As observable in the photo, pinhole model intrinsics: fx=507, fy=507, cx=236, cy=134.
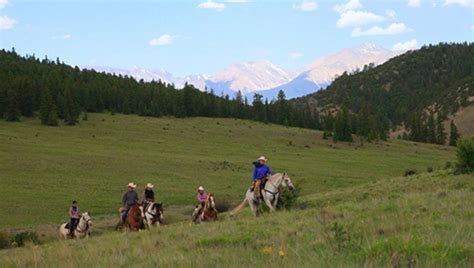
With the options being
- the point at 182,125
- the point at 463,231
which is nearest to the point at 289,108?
the point at 182,125

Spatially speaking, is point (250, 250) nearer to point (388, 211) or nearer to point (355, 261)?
point (355, 261)

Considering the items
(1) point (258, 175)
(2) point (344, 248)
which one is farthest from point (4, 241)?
(2) point (344, 248)

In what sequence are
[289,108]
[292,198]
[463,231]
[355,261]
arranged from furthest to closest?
[289,108] < [292,198] < [463,231] < [355,261]

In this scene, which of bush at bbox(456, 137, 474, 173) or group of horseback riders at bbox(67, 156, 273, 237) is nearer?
group of horseback riders at bbox(67, 156, 273, 237)

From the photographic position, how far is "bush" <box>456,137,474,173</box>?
89.0 feet

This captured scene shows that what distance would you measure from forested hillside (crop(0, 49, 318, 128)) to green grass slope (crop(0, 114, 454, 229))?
487cm

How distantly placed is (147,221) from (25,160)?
1643 inches

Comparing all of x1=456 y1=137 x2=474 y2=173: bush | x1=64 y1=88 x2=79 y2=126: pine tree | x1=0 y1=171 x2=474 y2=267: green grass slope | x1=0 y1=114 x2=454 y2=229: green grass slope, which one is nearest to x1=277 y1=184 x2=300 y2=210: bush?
x1=0 y1=171 x2=474 y2=267: green grass slope

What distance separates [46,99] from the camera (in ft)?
330

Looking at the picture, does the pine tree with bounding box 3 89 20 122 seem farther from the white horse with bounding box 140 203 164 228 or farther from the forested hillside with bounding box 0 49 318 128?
the white horse with bounding box 140 203 164 228

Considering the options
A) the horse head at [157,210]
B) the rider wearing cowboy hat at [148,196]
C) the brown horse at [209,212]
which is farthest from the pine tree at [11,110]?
the brown horse at [209,212]

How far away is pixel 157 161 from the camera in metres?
66.8

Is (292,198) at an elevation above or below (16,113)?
below

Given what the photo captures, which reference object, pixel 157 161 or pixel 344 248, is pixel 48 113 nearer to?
pixel 157 161
